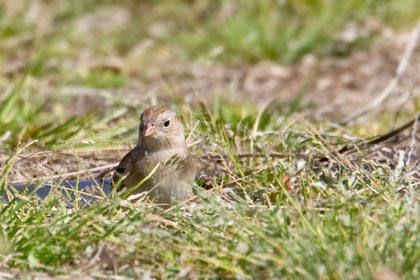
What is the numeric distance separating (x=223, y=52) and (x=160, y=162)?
5.21 m

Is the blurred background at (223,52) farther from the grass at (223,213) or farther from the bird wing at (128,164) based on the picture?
the bird wing at (128,164)

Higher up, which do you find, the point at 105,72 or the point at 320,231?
the point at 320,231

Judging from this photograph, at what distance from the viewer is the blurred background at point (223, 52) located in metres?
8.43

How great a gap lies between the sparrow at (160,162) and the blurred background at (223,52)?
9.84 feet

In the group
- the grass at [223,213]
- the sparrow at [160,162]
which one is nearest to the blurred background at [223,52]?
the grass at [223,213]

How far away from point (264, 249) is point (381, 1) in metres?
7.36

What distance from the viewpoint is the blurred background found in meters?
8.43

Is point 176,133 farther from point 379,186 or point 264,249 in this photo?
point 264,249

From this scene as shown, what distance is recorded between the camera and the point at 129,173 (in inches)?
173

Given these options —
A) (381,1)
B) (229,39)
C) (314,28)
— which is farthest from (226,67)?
(381,1)

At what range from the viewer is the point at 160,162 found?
4.51m

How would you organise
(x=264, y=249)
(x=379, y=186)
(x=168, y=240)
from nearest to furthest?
(x=264, y=249) < (x=168, y=240) < (x=379, y=186)

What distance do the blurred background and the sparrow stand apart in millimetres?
3001

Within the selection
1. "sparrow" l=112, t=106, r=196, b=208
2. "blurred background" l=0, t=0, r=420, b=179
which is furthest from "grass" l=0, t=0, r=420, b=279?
"blurred background" l=0, t=0, r=420, b=179
